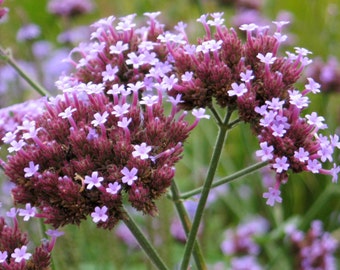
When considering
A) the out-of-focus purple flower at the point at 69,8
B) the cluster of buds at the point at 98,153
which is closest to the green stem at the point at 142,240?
the cluster of buds at the point at 98,153

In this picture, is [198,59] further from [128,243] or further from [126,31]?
[128,243]

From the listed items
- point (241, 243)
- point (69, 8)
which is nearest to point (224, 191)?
point (241, 243)

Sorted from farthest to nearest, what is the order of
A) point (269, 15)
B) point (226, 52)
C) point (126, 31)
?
point (269, 15) → point (126, 31) → point (226, 52)

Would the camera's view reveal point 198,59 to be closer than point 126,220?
No

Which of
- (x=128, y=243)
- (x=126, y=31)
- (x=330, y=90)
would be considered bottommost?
(x=128, y=243)

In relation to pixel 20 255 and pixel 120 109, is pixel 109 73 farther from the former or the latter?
pixel 20 255

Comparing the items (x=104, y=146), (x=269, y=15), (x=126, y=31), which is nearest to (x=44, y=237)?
(x=104, y=146)

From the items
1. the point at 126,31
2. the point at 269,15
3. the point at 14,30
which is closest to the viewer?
the point at 126,31
